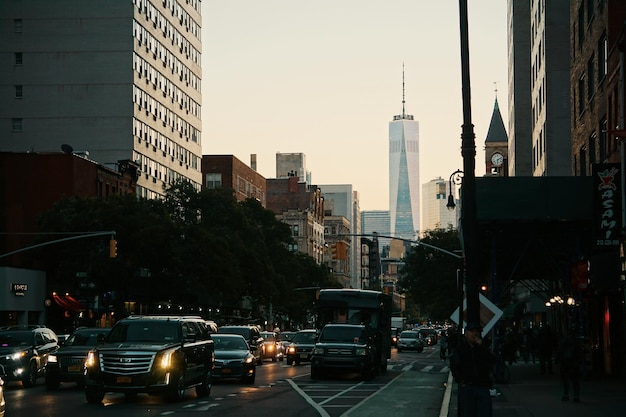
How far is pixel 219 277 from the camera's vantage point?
70.9 m

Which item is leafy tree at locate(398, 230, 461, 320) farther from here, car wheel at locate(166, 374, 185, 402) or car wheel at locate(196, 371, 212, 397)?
car wheel at locate(166, 374, 185, 402)

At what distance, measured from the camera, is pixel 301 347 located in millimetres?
55188

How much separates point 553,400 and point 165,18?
78788 mm

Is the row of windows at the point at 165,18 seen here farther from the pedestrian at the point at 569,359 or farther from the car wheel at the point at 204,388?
the pedestrian at the point at 569,359

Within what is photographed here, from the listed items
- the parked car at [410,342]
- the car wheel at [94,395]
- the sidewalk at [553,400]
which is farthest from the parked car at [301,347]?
the parked car at [410,342]

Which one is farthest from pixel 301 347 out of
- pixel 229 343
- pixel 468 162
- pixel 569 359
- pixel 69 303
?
pixel 468 162

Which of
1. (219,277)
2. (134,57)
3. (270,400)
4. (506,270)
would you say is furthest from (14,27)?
(270,400)

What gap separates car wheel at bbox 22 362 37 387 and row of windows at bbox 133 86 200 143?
6123cm

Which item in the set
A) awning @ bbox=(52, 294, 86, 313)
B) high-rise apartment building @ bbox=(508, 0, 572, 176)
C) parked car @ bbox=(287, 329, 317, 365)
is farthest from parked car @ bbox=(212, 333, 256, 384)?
high-rise apartment building @ bbox=(508, 0, 572, 176)

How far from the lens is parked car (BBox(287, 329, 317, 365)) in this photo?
54.7 metres

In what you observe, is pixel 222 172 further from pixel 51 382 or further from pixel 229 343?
pixel 51 382

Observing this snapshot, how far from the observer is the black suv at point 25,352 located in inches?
1272

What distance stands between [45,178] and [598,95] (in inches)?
1756

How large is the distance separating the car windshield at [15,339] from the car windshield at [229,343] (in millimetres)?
5913
